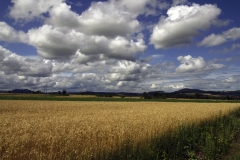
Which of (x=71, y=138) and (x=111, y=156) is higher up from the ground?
(x=71, y=138)

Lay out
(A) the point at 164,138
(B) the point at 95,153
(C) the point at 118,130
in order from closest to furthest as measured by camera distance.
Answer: (B) the point at 95,153
(C) the point at 118,130
(A) the point at 164,138

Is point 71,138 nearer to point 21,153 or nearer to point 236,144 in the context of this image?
point 21,153

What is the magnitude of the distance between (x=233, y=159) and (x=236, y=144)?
3.62 metres

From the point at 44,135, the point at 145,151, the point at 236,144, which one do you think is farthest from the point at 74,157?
the point at 236,144

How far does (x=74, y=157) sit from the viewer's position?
6.73 metres

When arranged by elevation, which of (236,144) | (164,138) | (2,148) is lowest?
(236,144)

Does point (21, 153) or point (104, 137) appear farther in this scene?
point (104, 137)

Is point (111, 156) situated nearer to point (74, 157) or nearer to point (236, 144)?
point (74, 157)

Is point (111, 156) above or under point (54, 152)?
under

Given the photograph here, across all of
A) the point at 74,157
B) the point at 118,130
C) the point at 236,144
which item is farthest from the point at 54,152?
the point at 236,144

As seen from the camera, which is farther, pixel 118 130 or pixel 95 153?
pixel 118 130

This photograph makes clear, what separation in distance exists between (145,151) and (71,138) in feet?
10.2

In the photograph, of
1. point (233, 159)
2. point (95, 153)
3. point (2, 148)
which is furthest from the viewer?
point (233, 159)

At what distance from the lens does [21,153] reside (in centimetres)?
615
